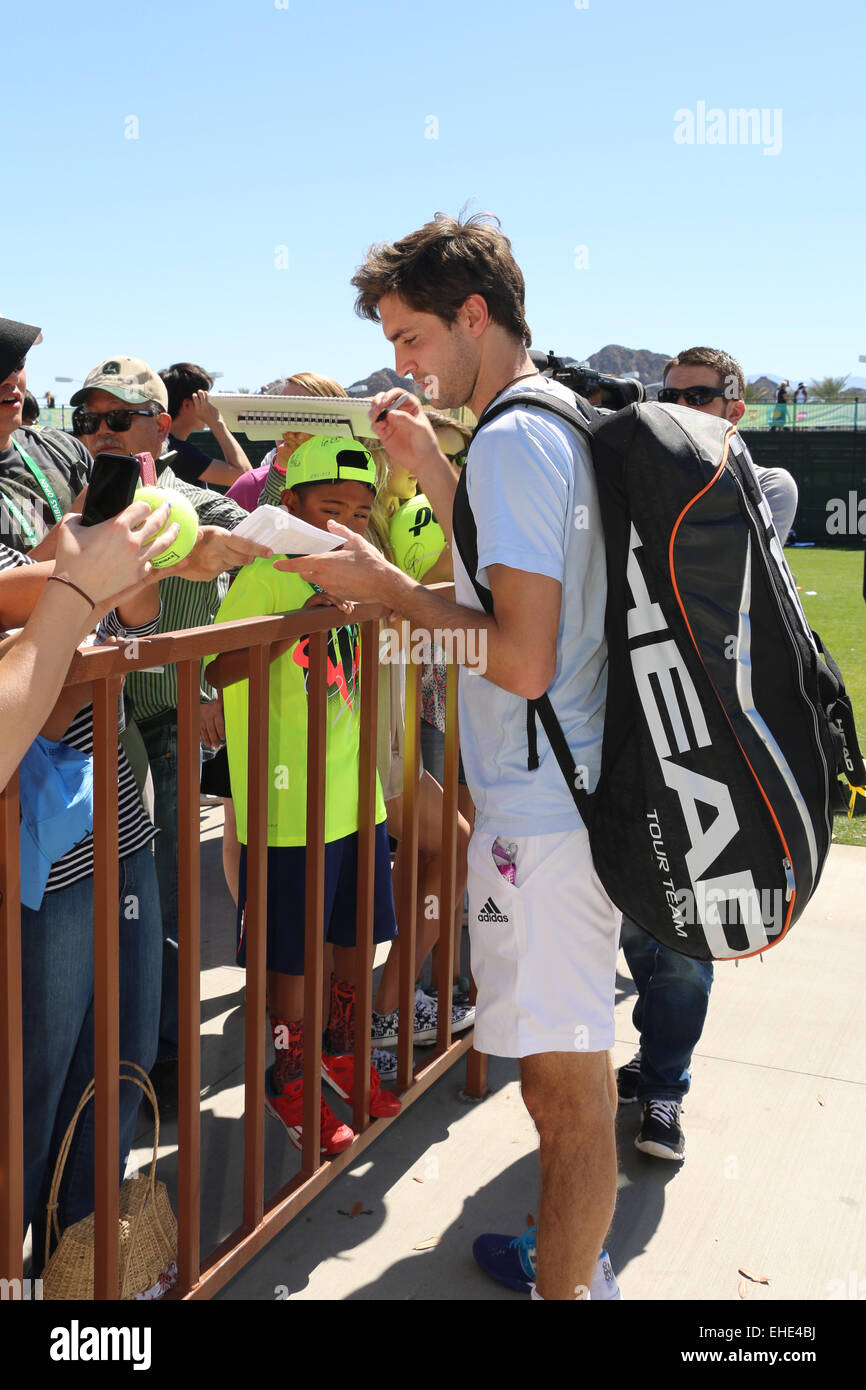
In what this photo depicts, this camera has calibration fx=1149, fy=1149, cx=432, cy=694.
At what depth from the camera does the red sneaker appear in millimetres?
3045

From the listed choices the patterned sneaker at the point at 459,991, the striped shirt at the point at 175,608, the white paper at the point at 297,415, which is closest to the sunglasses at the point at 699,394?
the white paper at the point at 297,415

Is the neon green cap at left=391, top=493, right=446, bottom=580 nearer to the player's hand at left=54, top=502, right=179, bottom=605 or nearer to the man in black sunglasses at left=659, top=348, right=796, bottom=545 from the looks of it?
the man in black sunglasses at left=659, top=348, right=796, bottom=545

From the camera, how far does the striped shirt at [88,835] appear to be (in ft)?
6.70

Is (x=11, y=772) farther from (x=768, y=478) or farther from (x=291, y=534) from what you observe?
(x=768, y=478)

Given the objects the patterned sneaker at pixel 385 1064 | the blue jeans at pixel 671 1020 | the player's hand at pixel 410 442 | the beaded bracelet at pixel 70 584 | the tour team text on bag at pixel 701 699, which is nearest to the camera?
the beaded bracelet at pixel 70 584

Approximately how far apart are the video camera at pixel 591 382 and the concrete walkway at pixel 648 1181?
2020mm

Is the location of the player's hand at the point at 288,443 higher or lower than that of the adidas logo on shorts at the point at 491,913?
higher

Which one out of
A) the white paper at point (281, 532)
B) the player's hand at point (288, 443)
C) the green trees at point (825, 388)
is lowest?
the white paper at point (281, 532)

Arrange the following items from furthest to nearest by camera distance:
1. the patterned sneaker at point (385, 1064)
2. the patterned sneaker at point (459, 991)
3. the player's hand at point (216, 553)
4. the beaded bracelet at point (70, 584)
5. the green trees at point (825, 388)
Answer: the green trees at point (825, 388)
the patterned sneaker at point (459, 991)
the patterned sneaker at point (385, 1064)
the player's hand at point (216, 553)
the beaded bracelet at point (70, 584)

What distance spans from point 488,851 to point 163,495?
3.09 ft

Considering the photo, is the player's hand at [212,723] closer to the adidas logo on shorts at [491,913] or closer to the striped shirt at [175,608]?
the striped shirt at [175,608]

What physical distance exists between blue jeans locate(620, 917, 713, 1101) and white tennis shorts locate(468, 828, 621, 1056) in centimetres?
96

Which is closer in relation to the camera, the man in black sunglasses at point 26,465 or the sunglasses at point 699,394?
the man in black sunglasses at point 26,465
